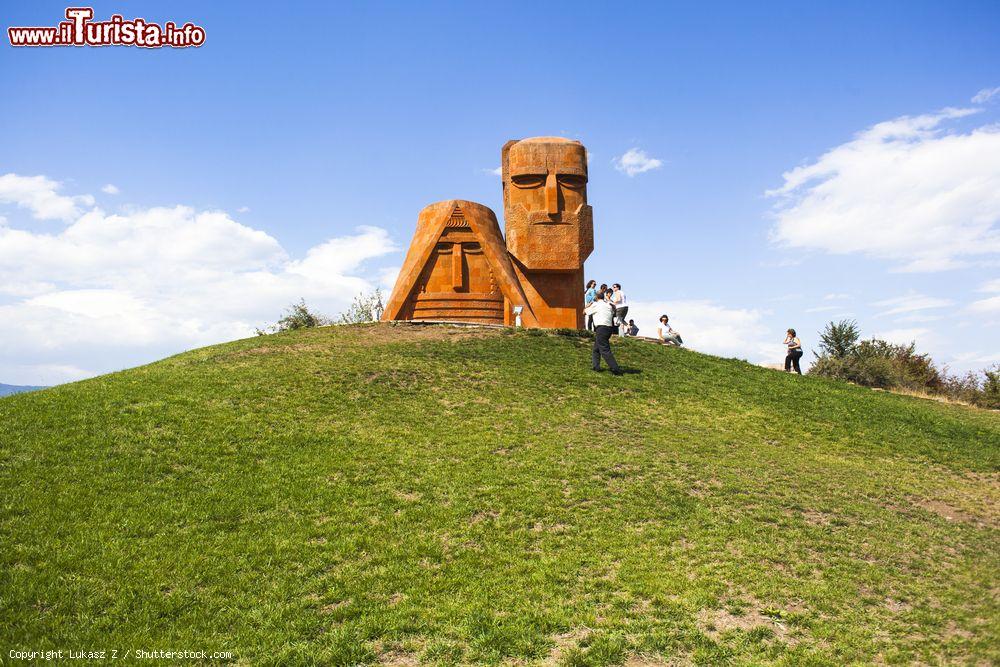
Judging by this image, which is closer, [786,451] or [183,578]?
[183,578]

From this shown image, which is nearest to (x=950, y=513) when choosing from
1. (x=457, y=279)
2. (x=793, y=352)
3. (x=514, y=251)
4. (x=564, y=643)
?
(x=564, y=643)

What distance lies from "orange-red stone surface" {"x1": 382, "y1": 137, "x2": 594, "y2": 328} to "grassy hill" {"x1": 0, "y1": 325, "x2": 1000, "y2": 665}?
662 cm

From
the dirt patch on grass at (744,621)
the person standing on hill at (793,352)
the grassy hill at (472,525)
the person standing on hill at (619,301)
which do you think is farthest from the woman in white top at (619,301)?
the dirt patch on grass at (744,621)

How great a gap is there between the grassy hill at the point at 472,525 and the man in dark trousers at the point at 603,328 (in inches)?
68.3

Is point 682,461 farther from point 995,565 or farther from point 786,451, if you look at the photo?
point 995,565

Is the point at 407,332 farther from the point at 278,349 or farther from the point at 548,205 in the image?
the point at 548,205

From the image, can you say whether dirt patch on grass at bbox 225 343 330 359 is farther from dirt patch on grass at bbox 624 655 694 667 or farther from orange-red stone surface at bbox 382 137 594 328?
dirt patch on grass at bbox 624 655 694 667

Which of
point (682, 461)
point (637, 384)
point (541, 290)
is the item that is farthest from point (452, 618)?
point (541, 290)

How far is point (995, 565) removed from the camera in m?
9.72

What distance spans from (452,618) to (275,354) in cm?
1353

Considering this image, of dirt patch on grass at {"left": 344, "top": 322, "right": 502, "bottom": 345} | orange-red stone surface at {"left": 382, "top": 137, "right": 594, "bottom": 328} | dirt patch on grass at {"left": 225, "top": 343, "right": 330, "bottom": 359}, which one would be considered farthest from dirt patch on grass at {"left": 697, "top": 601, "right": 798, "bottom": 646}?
orange-red stone surface at {"left": 382, "top": 137, "right": 594, "bottom": 328}

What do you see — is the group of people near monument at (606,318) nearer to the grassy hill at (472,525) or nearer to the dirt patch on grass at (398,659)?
the grassy hill at (472,525)

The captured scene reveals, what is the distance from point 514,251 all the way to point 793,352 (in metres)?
11.1

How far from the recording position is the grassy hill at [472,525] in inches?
290
